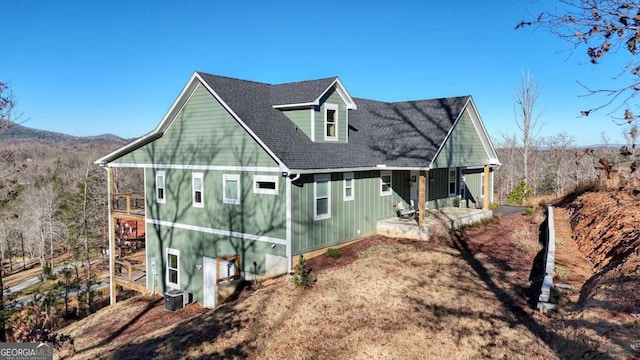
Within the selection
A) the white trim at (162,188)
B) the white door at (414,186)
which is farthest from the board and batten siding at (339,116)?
the white trim at (162,188)

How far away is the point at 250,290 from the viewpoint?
14484 mm

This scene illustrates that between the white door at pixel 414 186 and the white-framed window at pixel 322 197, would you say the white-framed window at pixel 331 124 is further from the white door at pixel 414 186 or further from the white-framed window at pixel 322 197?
the white door at pixel 414 186

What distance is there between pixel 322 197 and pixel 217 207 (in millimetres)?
4297

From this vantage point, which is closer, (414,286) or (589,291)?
(589,291)

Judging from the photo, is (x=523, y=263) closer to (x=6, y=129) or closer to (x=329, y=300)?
(x=329, y=300)

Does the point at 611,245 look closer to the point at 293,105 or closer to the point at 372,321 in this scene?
the point at 372,321

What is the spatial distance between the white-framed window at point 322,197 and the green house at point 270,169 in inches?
1.5

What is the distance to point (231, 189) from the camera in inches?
619

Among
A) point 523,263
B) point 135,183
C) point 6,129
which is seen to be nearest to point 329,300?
point 523,263

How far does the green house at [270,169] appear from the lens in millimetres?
14609

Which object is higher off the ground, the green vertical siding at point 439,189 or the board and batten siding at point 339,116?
the board and batten siding at point 339,116

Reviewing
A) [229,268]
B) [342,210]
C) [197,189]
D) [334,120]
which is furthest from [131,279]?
[334,120]

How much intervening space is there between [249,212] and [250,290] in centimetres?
279

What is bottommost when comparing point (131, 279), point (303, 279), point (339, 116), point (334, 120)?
point (131, 279)
